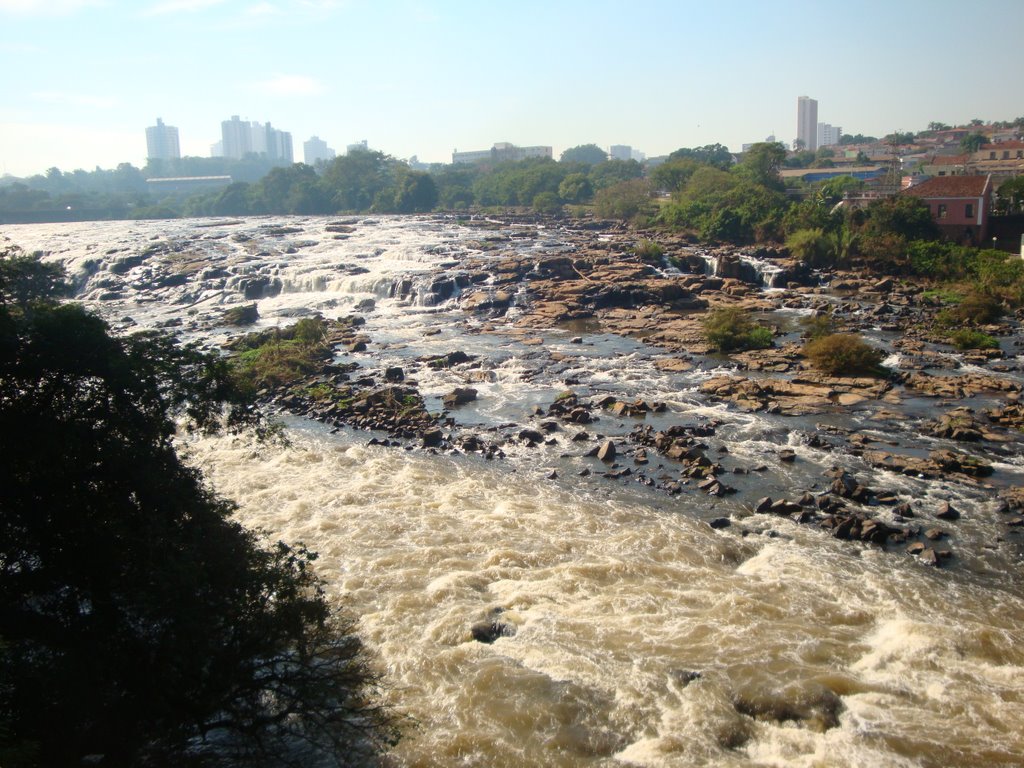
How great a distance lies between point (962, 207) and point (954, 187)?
53.9 inches

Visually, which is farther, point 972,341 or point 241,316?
point 241,316

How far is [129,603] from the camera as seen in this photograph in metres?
7.96

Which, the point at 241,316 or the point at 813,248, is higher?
the point at 813,248

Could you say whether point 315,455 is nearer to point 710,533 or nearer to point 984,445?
point 710,533

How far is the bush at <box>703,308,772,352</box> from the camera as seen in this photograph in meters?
25.1

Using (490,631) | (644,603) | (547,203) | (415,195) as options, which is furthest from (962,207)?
(415,195)

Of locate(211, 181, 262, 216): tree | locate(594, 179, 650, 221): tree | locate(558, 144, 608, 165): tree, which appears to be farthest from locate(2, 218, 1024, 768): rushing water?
locate(558, 144, 608, 165): tree

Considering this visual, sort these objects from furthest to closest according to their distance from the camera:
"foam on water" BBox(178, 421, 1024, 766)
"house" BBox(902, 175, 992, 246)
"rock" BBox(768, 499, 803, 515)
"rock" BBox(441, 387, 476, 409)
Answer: "house" BBox(902, 175, 992, 246) → "rock" BBox(441, 387, 476, 409) → "rock" BBox(768, 499, 803, 515) → "foam on water" BBox(178, 421, 1024, 766)

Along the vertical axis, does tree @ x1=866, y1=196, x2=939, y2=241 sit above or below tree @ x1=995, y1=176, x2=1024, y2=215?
below

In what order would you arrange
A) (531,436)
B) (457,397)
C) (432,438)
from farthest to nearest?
(457,397), (432,438), (531,436)

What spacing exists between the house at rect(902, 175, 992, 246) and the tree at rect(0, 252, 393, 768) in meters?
38.6

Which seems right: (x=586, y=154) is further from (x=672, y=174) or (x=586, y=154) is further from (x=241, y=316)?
(x=241, y=316)

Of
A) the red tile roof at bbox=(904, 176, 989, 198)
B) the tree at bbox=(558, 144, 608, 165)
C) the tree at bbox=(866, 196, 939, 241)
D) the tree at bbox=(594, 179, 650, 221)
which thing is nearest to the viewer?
the red tile roof at bbox=(904, 176, 989, 198)

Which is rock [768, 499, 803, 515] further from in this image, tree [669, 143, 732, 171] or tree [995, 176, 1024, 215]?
tree [669, 143, 732, 171]
